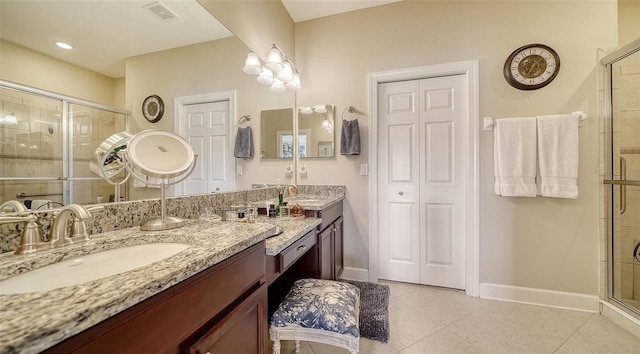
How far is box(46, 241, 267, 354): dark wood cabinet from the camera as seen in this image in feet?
1.48

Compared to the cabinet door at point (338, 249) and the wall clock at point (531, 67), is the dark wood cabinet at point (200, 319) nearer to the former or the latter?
the cabinet door at point (338, 249)

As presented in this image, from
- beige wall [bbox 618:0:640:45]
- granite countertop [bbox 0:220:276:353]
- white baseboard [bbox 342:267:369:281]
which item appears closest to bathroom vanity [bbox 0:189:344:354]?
granite countertop [bbox 0:220:276:353]

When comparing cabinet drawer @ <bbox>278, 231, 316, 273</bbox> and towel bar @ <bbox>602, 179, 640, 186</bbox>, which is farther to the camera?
towel bar @ <bbox>602, 179, 640, 186</bbox>

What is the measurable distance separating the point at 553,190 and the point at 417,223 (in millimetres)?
1062

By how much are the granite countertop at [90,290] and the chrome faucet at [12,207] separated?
0.46 feet

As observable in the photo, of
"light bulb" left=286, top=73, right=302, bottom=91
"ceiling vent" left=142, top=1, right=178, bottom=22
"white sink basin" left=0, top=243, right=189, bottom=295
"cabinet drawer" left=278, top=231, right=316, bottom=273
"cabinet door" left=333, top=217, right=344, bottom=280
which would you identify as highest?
"light bulb" left=286, top=73, right=302, bottom=91

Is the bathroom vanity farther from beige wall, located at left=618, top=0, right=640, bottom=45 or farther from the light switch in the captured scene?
beige wall, located at left=618, top=0, right=640, bottom=45

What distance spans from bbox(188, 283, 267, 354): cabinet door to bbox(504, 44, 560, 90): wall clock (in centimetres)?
250

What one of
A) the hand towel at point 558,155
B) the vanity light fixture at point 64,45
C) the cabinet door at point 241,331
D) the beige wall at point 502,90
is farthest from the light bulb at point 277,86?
the hand towel at point 558,155

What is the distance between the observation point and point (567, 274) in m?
1.96

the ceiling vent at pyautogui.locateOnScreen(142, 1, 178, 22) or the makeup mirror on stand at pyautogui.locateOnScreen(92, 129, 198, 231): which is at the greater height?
the ceiling vent at pyautogui.locateOnScreen(142, 1, 178, 22)

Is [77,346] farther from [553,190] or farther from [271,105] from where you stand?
[553,190]

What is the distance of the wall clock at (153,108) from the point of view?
3.77ft

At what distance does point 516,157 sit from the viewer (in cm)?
199
